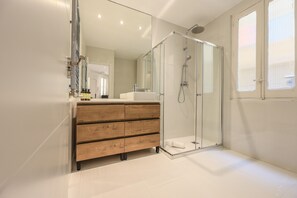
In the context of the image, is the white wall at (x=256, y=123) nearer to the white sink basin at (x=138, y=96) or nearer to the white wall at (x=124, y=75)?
the white sink basin at (x=138, y=96)

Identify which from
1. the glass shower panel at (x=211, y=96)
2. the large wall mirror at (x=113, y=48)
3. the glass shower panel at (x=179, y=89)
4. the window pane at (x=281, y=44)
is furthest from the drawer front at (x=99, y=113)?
the window pane at (x=281, y=44)

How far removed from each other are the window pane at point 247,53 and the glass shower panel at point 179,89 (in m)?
0.85

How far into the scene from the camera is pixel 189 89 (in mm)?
2973

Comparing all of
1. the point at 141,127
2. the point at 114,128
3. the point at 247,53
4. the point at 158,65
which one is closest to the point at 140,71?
the point at 158,65

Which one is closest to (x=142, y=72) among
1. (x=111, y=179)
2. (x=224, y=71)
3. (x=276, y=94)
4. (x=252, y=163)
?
(x=224, y=71)

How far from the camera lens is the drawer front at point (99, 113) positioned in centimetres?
157

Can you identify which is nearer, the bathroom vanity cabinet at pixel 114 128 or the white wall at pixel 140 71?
the bathroom vanity cabinet at pixel 114 128

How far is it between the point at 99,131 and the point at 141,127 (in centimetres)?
58

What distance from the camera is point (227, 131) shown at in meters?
2.43

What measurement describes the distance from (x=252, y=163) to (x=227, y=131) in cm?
65

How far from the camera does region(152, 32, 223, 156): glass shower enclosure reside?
2.58 metres

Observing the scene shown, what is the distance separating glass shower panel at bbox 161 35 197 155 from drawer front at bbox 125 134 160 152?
2.00 feet

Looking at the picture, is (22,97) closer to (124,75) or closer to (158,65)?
(124,75)

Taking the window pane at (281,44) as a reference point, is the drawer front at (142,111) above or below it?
below
